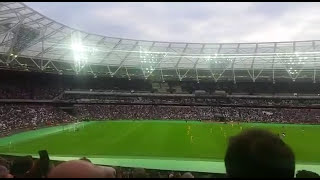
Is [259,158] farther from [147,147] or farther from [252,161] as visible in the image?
[147,147]

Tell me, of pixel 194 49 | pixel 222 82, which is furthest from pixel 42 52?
pixel 222 82

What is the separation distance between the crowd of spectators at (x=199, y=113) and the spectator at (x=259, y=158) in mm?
60122

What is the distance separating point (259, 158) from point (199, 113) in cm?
6522

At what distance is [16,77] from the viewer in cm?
6203

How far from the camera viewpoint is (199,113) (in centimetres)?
6744

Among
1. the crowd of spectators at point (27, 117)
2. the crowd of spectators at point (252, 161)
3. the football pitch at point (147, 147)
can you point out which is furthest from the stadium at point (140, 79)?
the crowd of spectators at point (252, 161)

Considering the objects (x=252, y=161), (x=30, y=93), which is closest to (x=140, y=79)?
(x=30, y=93)

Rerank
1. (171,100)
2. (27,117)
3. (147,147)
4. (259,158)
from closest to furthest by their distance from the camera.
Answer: (259,158) < (147,147) < (27,117) < (171,100)

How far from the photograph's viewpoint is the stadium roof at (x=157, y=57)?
59375 mm

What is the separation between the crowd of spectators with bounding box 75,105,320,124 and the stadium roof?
5.60 meters

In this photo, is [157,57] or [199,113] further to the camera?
[199,113]

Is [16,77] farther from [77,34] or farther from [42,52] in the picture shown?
[77,34]

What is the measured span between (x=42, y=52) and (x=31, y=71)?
407cm

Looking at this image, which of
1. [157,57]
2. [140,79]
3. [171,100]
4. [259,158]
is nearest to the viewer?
[259,158]
